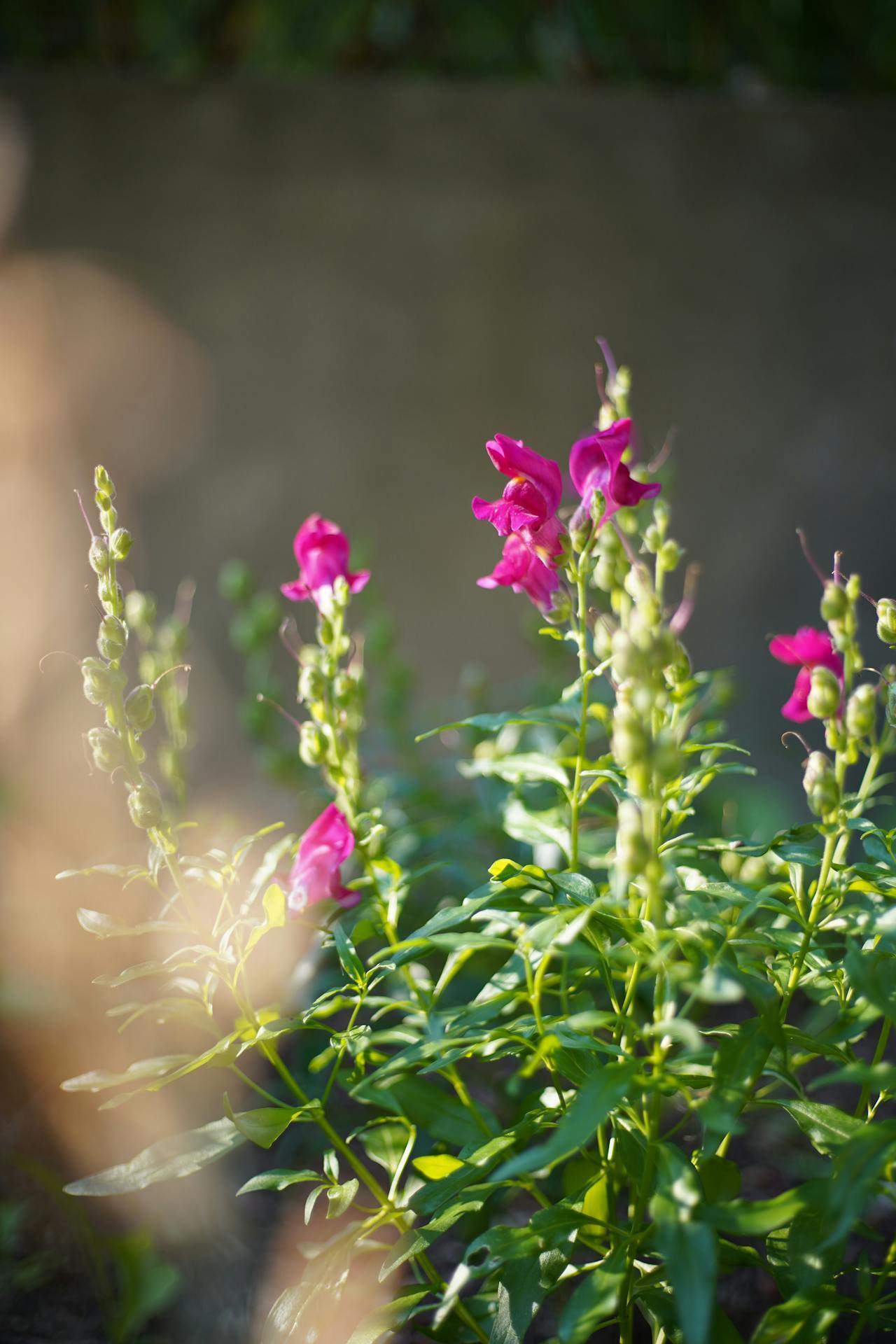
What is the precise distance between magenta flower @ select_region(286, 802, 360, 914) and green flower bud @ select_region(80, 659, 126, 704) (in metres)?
0.25

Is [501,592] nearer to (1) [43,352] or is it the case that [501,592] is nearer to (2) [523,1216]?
(1) [43,352]

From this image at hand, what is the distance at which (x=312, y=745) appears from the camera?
40.4 inches

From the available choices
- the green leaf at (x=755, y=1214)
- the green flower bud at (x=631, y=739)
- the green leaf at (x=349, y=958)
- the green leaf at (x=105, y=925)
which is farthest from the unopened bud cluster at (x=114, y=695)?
the green leaf at (x=755, y=1214)

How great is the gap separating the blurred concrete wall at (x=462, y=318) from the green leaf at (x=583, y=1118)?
7.97 ft

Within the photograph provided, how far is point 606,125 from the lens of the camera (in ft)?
9.92

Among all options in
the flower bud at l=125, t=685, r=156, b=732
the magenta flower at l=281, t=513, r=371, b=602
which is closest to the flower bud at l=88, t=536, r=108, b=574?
the flower bud at l=125, t=685, r=156, b=732

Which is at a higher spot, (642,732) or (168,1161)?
(642,732)

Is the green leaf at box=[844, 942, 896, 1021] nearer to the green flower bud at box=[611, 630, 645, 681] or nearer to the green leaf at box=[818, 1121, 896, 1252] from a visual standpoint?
the green leaf at box=[818, 1121, 896, 1252]

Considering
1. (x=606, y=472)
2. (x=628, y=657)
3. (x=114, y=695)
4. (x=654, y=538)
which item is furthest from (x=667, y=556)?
(x=114, y=695)

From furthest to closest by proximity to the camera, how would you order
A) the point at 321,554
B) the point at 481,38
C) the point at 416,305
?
1. the point at 416,305
2. the point at 481,38
3. the point at 321,554

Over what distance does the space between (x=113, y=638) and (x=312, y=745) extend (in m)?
0.22

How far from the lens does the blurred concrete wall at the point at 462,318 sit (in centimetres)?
300

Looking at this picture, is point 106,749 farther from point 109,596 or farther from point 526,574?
point 526,574

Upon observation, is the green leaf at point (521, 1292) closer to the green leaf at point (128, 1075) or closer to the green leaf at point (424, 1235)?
the green leaf at point (424, 1235)
